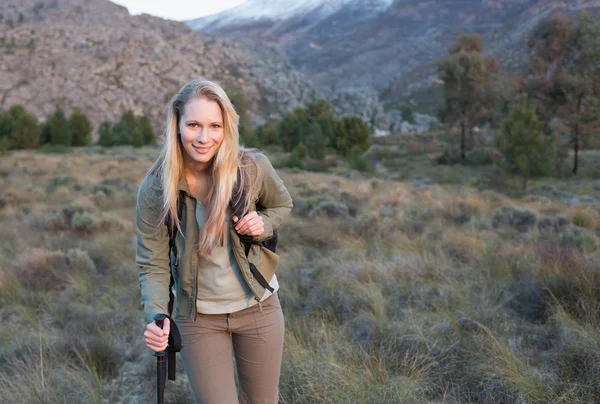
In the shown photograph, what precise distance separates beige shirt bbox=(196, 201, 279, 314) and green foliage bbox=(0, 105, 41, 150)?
38.9 meters

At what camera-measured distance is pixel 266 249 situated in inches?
87.2

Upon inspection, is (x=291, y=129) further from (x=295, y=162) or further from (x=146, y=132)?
(x=146, y=132)

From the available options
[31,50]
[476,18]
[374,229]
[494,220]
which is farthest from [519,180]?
[476,18]

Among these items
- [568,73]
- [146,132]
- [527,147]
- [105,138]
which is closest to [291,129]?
[105,138]

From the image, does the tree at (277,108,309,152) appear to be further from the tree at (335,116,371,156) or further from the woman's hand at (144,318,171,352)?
the woman's hand at (144,318,171,352)

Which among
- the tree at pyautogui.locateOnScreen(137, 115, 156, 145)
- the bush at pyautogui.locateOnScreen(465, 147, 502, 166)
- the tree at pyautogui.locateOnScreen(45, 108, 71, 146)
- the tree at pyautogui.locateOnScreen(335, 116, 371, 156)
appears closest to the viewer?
the bush at pyautogui.locateOnScreen(465, 147, 502, 166)

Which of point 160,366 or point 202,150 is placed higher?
point 202,150

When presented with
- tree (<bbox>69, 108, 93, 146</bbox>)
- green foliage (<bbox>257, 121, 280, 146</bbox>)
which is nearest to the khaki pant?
green foliage (<bbox>257, 121, 280, 146</bbox>)

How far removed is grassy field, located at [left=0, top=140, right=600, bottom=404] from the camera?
313cm

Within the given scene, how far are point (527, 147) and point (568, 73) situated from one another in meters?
11.2

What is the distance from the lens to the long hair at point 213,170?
2043 mm

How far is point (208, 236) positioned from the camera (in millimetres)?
2041

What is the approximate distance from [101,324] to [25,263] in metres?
2.16

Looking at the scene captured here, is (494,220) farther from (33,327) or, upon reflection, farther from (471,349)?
(33,327)
